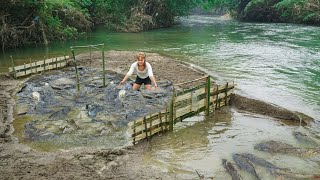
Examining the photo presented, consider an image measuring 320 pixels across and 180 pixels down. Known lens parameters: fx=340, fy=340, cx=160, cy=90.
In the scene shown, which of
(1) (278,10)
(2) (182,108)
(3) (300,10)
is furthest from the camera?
(1) (278,10)

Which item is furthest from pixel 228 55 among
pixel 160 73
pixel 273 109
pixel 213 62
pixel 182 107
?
pixel 182 107

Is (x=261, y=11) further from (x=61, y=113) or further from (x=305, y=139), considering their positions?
(x=61, y=113)

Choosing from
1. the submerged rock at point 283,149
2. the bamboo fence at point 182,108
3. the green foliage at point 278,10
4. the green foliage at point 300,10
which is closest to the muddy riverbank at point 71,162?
the bamboo fence at point 182,108

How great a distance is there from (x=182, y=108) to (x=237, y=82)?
5.88 m

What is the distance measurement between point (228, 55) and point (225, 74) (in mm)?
5444

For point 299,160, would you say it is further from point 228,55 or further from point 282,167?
point 228,55

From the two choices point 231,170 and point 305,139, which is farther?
point 305,139

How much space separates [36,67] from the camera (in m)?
16.8

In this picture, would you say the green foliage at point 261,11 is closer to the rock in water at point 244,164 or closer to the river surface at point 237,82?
the river surface at point 237,82

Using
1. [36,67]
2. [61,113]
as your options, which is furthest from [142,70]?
[36,67]

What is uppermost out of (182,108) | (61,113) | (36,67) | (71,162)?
(36,67)

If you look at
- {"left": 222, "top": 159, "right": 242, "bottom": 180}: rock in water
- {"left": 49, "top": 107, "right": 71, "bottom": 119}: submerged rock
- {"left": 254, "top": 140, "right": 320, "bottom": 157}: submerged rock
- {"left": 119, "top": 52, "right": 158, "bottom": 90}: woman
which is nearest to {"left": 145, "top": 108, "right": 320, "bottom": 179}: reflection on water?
{"left": 222, "top": 159, "right": 242, "bottom": 180}: rock in water

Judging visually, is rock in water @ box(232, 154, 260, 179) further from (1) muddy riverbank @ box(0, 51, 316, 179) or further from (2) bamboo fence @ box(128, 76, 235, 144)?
(2) bamboo fence @ box(128, 76, 235, 144)

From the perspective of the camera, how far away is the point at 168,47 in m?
25.2
